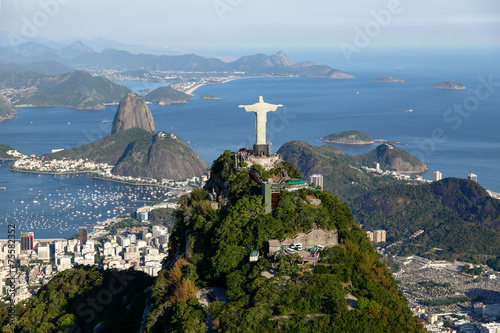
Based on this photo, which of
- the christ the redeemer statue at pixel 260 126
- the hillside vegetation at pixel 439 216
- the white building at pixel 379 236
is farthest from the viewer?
the white building at pixel 379 236

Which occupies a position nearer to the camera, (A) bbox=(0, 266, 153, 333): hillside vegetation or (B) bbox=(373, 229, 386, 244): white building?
(A) bbox=(0, 266, 153, 333): hillside vegetation

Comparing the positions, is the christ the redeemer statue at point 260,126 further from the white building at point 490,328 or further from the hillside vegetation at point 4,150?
the hillside vegetation at point 4,150

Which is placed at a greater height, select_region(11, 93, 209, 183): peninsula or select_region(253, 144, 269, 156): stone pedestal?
select_region(253, 144, 269, 156): stone pedestal

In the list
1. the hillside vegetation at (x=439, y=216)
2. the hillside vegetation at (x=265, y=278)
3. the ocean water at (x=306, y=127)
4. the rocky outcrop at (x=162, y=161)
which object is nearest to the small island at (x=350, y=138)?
the ocean water at (x=306, y=127)

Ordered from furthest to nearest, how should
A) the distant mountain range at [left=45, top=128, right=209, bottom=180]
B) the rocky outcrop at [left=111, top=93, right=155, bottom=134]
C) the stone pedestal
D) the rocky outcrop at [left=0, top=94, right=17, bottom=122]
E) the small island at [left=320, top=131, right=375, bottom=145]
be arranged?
the rocky outcrop at [left=0, top=94, right=17, bottom=122]
the rocky outcrop at [left=111, top=93, right=155, bottom=134]
the small island at [left=320, top=131, right=375, bottom=145]
the distant mountain range at [left=45, top=128, right=209, bottom=180]
the stone pedestal

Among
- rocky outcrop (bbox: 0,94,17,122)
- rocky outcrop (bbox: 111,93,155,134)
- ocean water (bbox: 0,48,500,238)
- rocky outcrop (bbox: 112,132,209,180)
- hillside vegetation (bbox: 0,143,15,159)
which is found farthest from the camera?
rocky outcrop (bbox: 0,94,17,122)

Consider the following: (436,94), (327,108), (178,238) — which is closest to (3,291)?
(178,238)

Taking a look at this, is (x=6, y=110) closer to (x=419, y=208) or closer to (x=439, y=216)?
(x=419, y=208)

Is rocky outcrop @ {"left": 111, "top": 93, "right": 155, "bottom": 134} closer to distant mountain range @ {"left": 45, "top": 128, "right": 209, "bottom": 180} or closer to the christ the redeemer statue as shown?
distant mountain range @ {"left": 45, "top": 128, "right": 209, "bottom": 180}

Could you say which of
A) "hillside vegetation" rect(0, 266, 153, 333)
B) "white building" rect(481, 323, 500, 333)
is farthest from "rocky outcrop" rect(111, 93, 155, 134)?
"hillside vegetation" rect(0, 266, 153, 333)
